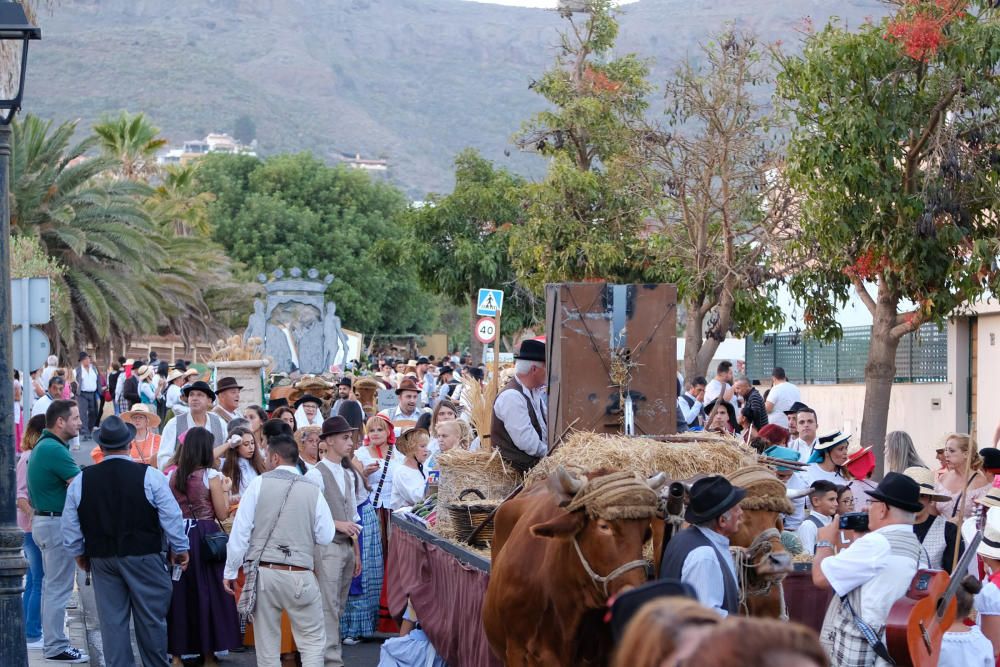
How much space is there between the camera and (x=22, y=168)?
128ft

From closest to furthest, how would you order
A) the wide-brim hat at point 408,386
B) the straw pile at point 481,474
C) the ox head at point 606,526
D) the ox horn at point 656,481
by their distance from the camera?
the ox head at point 606,526, the ox horn at point 656,481, the straw pile at point 481,474, the wide-brim hat at point 408,386

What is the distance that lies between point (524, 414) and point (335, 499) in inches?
82.0

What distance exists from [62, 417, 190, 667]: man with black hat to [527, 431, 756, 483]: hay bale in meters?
3.09

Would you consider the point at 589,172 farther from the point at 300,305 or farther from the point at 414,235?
the point at 414,235

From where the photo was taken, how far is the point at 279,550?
9523mm

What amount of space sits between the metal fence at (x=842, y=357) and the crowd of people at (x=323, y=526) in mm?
11237

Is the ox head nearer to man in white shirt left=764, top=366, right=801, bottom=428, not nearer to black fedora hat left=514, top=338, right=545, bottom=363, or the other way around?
black fedora hat left=514, top=338, right=545, bottom=363

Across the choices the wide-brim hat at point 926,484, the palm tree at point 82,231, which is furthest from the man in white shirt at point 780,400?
the palm tree at point 82,231

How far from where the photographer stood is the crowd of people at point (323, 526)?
6.86m

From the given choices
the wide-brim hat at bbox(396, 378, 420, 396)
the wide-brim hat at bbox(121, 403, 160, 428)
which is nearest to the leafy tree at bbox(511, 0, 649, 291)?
the wide-brim hat at bbox(396, 378, 420, 396)

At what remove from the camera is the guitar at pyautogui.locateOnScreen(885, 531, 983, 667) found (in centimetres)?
657

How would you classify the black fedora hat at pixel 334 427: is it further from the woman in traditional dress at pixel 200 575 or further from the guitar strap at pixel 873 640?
the guitar strap at pixel 873 640

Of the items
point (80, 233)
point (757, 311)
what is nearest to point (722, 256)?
point (757, 311)

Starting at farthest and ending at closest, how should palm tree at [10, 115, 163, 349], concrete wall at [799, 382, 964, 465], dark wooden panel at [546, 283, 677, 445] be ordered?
palm tree at [10, 115, 163, 349] < concrete wall at [799, 382, 964, 465] < dark wooden panel at [546, 283, 677, 445]
